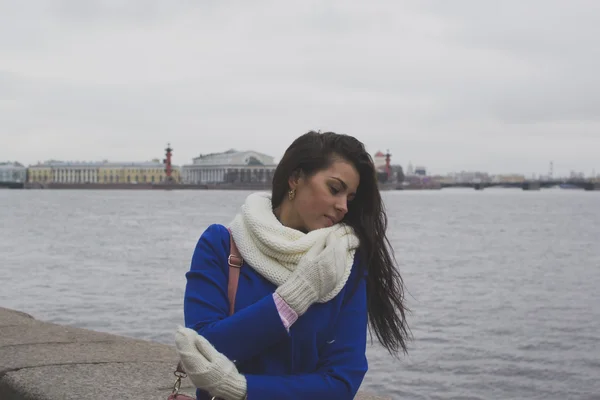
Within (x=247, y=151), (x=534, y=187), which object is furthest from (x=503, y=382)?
(x=247, y=151)

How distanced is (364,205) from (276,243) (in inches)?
10.4

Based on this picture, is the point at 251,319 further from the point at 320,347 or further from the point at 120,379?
the point at 120,379

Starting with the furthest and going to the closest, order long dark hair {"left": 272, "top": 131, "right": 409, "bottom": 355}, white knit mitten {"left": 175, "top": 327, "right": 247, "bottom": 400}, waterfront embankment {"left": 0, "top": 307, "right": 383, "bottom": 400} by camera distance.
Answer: waterfront embankment {"left": 0, "top": 307, "right": 383, "bottom": 400}
long dark hair {"left": 272, "top": 131, "right": 409, "bottom": 355}
white knit mitten {"left": 175, "top": 327, "right": 247, "bottom": 400}

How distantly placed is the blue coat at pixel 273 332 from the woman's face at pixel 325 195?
128 mm

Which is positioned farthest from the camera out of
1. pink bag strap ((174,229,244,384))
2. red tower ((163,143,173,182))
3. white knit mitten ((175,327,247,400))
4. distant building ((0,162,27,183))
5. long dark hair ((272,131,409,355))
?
distant building ((0,162,27,183))

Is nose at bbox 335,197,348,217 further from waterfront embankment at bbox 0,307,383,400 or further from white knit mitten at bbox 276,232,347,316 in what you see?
waterfront embankment at bbox 0,307,383,400

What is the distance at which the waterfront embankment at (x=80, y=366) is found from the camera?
7.89 ft

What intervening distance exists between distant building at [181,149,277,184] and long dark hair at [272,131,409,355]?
368 ft


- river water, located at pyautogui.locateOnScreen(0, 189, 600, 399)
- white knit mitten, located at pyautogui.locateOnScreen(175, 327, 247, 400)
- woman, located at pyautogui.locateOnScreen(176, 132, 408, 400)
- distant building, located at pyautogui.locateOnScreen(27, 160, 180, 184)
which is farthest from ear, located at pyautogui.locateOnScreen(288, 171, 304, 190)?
distant building, located at pyautogui.locateOnScreen(27, 160, 180, 184)

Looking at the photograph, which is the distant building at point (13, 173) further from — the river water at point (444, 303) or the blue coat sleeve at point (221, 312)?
the blue coat sleeve at point (221, 312)

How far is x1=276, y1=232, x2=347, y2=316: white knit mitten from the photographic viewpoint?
4.73ft

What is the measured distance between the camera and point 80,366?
8.91 ft

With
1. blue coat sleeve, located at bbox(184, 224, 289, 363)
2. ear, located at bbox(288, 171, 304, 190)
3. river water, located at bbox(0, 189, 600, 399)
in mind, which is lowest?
river water, located at bbox(0, 189, 600, 399)

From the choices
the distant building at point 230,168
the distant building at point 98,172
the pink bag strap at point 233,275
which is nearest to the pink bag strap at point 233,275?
the pink bag strap at point 233,275
